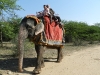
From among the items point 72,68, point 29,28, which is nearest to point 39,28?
point 29,28

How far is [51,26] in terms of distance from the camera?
9.41m

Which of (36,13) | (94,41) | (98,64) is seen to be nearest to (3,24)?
(36,13)

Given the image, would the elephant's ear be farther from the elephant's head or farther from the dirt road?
the dirt road

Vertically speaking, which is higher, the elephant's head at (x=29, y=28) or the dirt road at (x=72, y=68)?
the elephant's head at (x=29, y=28)

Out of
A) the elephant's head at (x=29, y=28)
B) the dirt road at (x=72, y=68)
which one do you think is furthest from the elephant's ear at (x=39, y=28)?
the dirt road at (x=72, y=68)

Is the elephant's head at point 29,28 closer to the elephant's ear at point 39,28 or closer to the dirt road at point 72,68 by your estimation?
the elephant's ear at point 39,28

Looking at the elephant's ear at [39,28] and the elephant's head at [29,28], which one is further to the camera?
the elephant's ear at [39,28]

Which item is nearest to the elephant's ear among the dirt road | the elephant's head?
the elephant's head

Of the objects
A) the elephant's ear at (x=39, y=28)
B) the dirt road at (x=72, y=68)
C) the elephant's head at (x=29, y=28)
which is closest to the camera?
the elephant's head at (x=29, y=28)

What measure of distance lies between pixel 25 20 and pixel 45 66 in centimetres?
229

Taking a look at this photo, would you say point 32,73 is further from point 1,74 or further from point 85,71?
point 85,71

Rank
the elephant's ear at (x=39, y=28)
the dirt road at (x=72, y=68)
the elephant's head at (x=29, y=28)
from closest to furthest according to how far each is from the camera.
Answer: the elephant's head at (x=29, y=28), the elephant's ear at (x=39, y=28), the dirt road at (x=72, y=68)

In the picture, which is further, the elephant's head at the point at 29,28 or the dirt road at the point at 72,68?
the dirt road at the point at 72,68

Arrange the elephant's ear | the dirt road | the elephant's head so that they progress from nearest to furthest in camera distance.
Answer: the elephant's head
the elephant's ear
the dirt road
